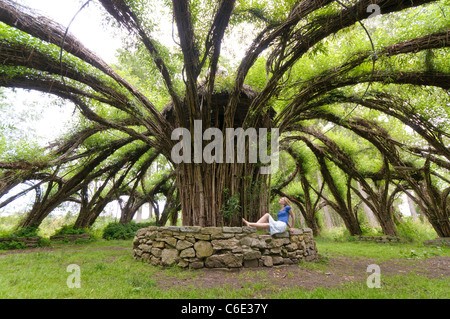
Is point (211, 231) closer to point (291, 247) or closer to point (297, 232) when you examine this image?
point (291, 247)

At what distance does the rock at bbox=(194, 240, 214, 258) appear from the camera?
3.64 m

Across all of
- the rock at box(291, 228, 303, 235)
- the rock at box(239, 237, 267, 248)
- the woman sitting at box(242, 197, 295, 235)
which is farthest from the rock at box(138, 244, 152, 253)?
the rock at box(291, 228, 303, 235)

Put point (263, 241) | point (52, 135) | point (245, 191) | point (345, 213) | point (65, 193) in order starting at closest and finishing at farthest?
point (263, 241)
point (245, 191)
point (52, 135)
point (65, 193)
point (345, 213)

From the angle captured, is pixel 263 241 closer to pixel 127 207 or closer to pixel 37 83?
pixel 37 83

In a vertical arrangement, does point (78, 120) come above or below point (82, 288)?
above

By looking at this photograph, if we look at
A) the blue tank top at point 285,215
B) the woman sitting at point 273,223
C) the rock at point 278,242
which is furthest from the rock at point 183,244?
the blue tank top at point 285,215

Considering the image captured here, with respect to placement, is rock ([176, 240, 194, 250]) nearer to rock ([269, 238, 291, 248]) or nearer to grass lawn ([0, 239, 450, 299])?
grass lawn ([0, 239, 450, 299])

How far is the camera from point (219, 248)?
364cm

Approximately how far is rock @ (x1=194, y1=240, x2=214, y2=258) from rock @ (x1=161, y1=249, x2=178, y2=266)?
386 mm

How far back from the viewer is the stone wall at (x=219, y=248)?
3619 mm

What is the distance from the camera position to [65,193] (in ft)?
24.9

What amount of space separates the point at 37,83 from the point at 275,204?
11.0 metres

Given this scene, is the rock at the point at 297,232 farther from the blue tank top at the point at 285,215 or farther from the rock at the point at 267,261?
the rock at the point at 267,261
